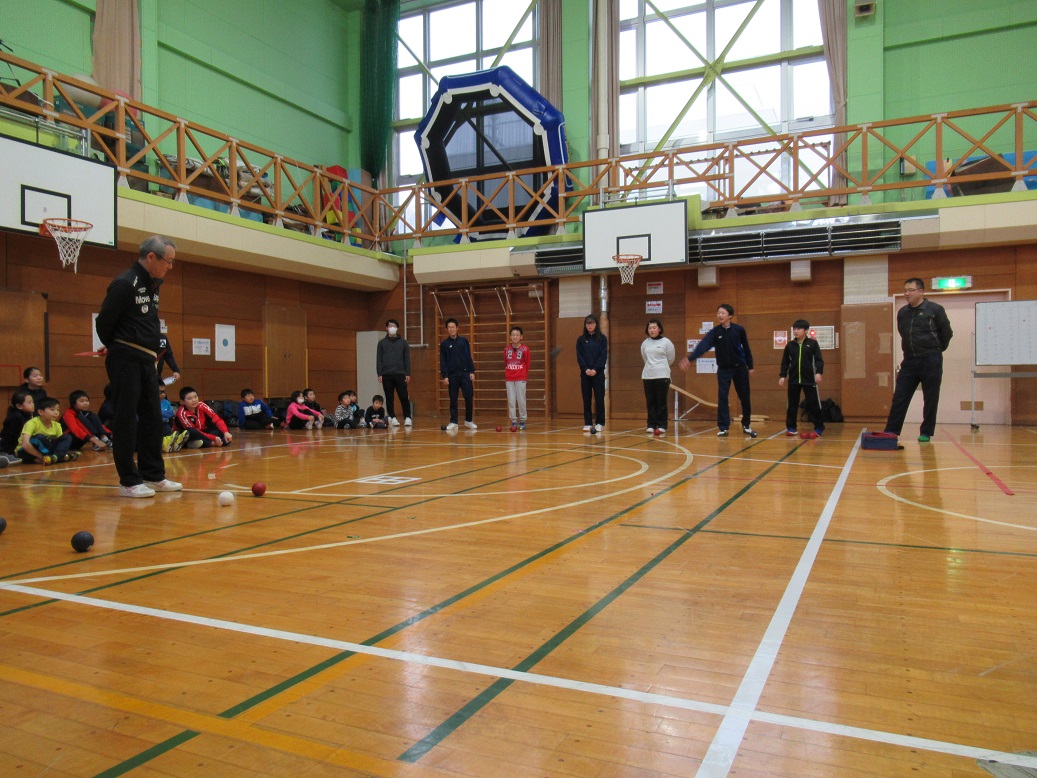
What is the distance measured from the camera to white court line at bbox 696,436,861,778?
4.84 ft

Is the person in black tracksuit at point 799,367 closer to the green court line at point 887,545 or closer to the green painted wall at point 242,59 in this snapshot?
the green court line at point 887,545

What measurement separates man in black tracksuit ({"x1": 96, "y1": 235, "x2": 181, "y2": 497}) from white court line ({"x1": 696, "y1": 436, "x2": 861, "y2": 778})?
4051mm

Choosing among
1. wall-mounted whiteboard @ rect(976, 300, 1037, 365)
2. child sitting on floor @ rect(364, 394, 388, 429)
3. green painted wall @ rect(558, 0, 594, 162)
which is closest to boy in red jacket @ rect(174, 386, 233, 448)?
child sitting on floor @ rect(364, 394, 388, 429)

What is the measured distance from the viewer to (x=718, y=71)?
14.2 metres

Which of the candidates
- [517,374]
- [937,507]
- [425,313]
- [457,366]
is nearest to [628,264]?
[517,374]

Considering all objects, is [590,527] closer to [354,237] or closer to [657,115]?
[354,237]

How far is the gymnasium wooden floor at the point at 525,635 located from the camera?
60.4 inches

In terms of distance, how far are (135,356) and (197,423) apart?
4326mm

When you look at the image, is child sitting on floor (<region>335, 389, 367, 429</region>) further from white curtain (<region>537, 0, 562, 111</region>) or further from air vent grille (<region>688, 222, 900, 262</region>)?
white curtain (<region>537, 0, 562, 111</region>)

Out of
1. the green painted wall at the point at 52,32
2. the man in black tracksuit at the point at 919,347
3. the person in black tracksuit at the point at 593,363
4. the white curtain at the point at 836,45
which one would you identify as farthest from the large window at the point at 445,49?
the man in black tracksuit at the point at 919,347

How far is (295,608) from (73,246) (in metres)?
7.97

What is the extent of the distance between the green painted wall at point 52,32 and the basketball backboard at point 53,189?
344cm

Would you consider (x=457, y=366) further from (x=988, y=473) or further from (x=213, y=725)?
(x=213, y=725)

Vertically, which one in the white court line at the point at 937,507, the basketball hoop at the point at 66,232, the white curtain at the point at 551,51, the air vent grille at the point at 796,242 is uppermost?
the white curtain at the point at 551,51
